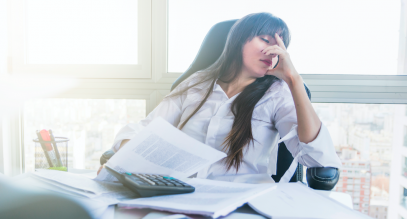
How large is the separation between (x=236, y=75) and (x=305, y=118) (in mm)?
413

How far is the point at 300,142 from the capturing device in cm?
77

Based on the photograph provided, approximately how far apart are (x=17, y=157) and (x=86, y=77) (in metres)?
0.66

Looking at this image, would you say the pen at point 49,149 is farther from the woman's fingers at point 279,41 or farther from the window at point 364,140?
the window at point 364,140

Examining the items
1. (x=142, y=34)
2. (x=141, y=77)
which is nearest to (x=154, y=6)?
(x=142, y=34)

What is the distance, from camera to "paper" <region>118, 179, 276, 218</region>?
417 mm

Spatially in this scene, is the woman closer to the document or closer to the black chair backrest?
the black chair backrest

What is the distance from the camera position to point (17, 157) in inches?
61.9

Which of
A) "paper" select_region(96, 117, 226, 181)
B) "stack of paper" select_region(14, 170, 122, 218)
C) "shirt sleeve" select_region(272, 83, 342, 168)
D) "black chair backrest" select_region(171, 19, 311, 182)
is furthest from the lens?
"black chair backrest" select_region(171, 19, 311, 182)

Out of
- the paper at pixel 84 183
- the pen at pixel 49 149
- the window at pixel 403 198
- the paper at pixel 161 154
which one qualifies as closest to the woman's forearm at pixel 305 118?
the paper at pixel 161 154

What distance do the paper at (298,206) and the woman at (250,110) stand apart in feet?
0.71

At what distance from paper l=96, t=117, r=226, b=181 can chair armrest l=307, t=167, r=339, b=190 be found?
271mm

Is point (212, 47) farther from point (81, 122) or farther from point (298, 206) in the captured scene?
point (81, 122)

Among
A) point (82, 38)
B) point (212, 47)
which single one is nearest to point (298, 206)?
point (212, 47)

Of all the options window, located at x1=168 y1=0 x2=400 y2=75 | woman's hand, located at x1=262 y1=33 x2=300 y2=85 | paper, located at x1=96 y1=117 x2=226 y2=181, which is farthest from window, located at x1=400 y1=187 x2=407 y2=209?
paper, located at x1=96 y1=117 x2=226 y2=181
